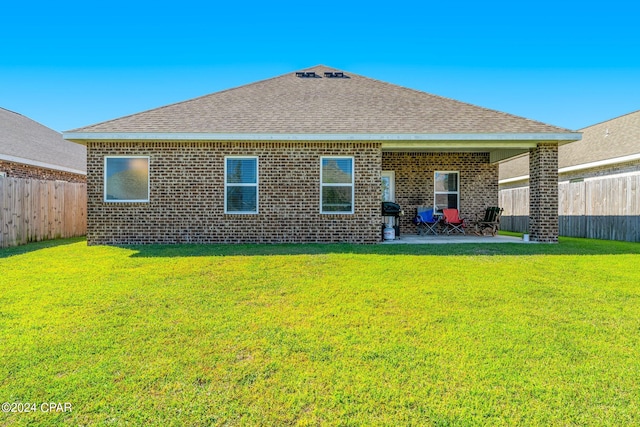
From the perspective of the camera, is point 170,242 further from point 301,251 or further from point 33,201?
point 33,201

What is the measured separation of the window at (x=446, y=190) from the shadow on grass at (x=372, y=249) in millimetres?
3875

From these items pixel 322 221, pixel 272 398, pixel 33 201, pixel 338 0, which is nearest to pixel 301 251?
pixel 322 221

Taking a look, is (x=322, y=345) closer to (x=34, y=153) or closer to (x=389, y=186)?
(x=389, y=186)

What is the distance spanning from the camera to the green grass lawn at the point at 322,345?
100 inches

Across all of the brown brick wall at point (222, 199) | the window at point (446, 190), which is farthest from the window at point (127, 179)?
the window at point (446, 190)

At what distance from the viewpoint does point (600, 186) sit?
1341cm

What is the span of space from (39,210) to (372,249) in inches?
409

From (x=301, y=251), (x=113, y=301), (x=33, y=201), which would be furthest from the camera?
(x=33, y=201)

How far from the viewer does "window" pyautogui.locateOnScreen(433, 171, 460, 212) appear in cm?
1348

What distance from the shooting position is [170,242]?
33.8 feet

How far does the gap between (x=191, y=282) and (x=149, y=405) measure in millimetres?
3303

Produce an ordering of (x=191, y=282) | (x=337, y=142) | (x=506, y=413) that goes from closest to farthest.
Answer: (x=506, y=413) < (x=191, y=282) < (x=337, y=142)

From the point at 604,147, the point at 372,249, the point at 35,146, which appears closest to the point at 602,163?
the point at 604,147

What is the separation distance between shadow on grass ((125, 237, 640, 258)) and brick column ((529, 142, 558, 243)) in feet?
2.32
